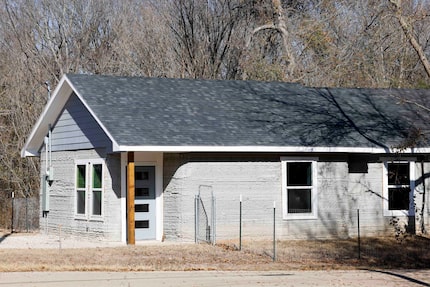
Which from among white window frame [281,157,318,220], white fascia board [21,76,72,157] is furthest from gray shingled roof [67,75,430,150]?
white fascia board [21,76,72,157]

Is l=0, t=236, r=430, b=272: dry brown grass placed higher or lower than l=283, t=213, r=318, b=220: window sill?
lower

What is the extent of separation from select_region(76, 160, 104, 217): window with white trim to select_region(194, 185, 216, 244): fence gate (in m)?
3.00

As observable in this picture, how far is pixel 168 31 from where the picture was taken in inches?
1608

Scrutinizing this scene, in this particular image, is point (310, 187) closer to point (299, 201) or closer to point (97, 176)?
point (299, 201)

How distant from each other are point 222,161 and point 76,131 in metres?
5.07

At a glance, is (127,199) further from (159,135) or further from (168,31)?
(168,31)

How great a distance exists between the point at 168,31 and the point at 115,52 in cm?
291

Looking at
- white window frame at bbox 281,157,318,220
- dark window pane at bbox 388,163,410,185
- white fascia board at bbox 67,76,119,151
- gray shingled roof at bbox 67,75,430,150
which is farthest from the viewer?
dark window pane at bbox 388,163,410,185

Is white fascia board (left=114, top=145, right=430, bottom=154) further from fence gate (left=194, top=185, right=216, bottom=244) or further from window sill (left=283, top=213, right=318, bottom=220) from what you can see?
window sill (left=283, top=213, right=318, bottom=220)

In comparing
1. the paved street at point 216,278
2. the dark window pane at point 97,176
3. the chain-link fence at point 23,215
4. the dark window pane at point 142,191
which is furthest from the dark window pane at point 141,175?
the chain-link fence at point 23,215

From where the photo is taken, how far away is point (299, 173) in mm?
25203

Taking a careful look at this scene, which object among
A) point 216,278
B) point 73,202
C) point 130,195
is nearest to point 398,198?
point 130,195

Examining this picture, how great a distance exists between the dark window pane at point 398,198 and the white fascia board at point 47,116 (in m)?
10.3

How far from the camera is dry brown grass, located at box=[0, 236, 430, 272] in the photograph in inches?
738
